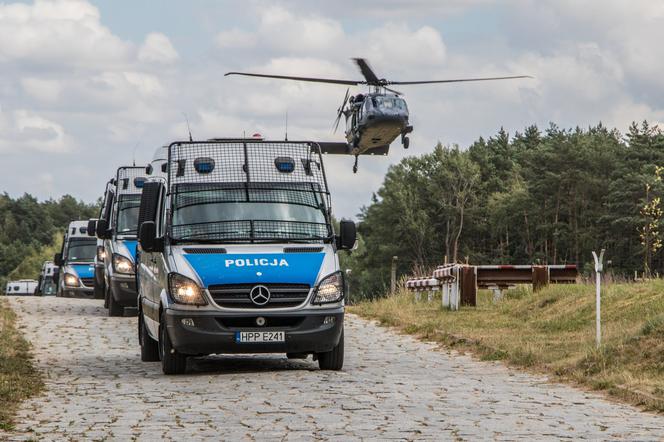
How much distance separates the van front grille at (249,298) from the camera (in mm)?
14812

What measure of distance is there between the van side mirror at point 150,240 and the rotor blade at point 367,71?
129 ft

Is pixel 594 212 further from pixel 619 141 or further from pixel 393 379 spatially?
pixel 393 379

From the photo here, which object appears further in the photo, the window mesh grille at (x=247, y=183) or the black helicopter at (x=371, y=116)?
the black helicopter at (x=371, y=116)

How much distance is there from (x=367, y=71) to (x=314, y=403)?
1704 inches

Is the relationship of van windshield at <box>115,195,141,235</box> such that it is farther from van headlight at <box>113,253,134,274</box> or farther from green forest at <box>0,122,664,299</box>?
green forest at <box>0,122,664,299</box>

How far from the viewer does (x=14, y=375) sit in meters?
14.5

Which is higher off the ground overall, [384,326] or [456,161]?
[456,161]

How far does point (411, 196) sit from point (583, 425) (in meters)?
127

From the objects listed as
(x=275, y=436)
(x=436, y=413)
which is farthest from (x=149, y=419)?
(x=436, y=413)

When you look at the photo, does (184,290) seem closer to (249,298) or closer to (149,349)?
(249,298)

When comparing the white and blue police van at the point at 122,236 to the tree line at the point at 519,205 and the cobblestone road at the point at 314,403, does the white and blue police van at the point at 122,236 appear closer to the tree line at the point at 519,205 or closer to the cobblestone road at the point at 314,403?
the cobblestone road at the point at 314,403

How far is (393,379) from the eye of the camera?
14.4 meters

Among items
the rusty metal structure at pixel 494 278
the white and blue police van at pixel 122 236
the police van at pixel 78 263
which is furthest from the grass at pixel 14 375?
the police van at pixel 78 263

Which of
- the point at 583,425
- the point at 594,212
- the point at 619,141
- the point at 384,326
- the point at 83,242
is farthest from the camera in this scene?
the point at 619,141
